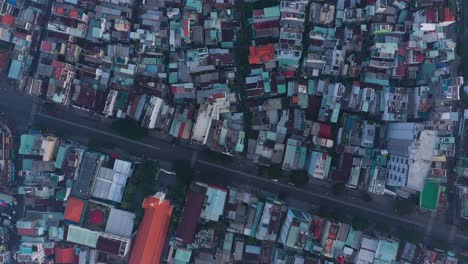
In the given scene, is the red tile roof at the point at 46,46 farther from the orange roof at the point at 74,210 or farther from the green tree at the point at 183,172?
the green tree at the point at 183,172


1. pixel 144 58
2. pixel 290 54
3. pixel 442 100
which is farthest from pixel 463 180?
pixel 144 58

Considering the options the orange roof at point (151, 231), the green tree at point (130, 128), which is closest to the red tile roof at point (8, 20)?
the green tree at point (130, 128)

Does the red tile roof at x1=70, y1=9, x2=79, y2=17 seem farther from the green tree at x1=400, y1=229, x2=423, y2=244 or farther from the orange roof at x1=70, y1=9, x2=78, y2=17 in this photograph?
the green tree at x1=400, y1=229, x2=423, y2=244

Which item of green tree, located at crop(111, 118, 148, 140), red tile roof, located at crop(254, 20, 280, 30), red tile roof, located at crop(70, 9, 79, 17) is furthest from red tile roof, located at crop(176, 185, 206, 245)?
red tile roof, located at crop(70, 9, 79, 17)

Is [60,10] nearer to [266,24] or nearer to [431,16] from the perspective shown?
Result: [266,24]

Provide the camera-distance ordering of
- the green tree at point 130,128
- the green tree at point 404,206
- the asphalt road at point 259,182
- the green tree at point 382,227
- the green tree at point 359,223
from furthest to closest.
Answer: the asphalt road at point 259,182 < the green tree at point 382,227 < the green tree at point 130,128 < the green tree at point 404,206 < the green tree at point 359,223

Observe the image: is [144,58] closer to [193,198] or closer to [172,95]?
[172,95]
